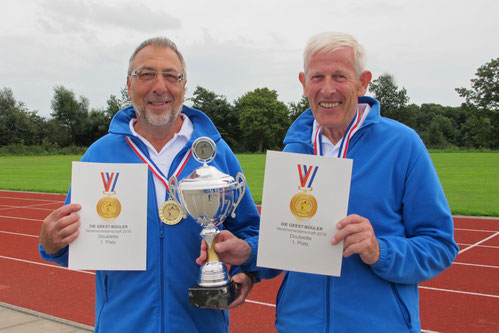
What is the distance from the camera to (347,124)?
184 cm

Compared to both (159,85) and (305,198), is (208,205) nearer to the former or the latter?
(305,198)

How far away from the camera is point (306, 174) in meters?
1.70

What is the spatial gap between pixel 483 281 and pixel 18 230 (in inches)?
329

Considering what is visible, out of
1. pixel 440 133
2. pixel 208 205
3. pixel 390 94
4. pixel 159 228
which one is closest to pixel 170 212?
pixel 159 228

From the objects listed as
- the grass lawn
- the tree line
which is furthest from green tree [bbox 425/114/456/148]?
the grass lawn

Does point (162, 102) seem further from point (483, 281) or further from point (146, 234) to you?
point (483, 281)

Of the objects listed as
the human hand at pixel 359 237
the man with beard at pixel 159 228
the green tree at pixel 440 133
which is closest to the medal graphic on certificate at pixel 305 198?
the human hand at pixel 359 237

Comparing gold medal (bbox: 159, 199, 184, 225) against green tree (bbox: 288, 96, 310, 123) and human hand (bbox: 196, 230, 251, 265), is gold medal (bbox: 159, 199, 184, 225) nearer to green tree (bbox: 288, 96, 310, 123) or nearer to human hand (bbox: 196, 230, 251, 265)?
human hand (bbox: 196, 230, 251, 265)

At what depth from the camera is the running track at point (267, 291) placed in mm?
A: 4348

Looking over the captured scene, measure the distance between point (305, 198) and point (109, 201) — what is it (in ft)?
2.85

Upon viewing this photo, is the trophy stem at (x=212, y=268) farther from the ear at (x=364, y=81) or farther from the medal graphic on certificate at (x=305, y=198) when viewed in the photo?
the ear at (x=364, y=81)

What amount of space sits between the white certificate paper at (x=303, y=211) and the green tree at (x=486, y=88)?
5809 centimetres

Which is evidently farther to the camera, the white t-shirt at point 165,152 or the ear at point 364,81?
the white t-shirt at point 165,152

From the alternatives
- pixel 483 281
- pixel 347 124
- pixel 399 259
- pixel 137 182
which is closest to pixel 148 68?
pixel 137 182
